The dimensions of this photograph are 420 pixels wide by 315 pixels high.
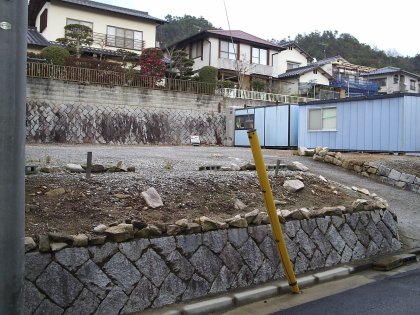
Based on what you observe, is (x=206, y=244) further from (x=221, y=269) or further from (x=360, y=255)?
(x=360, y=255)

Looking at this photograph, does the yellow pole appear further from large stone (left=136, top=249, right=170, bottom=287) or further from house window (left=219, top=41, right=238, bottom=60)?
house window (left=219, top=41, right=238, bottom=60)

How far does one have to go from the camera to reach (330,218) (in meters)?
5.68

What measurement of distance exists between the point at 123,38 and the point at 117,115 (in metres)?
10.5

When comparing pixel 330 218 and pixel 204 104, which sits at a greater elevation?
Result: pixel 204 104

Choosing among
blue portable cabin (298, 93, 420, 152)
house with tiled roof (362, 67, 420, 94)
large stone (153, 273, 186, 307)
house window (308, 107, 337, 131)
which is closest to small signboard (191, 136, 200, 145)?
blue portable cabin (298, 93, 420, 152)

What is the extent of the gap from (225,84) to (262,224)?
23095mm

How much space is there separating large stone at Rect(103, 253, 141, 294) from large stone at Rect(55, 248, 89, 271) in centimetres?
23

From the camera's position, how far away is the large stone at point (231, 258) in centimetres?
453

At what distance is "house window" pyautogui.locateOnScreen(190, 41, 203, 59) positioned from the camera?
35.5 m

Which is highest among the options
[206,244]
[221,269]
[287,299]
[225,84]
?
[225,84]

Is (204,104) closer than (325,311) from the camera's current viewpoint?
No

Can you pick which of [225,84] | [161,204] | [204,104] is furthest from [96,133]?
[161,204]

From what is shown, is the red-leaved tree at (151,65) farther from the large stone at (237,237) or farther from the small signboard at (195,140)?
the large stone at (237,237)

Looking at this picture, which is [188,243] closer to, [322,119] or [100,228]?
[100,228]
